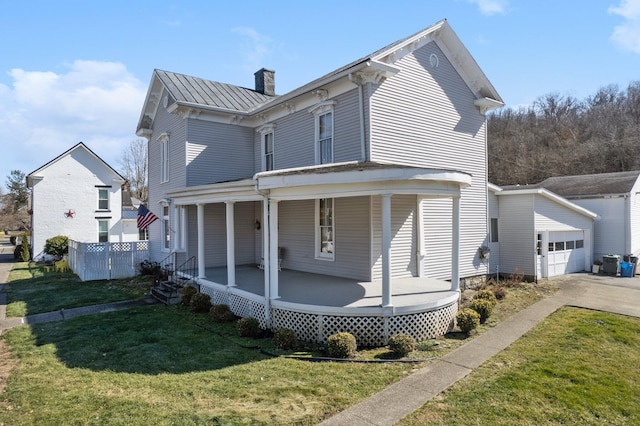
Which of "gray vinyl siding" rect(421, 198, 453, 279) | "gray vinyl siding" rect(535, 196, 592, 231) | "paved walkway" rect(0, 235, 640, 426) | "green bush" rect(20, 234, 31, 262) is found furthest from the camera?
"green bush" rect(20, 234, 31, 262)

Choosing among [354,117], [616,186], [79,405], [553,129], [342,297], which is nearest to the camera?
[79,405]

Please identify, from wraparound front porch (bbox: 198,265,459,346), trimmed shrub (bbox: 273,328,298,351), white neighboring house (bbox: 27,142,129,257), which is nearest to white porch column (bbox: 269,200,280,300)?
wraparound front porch (bbox: 198,265,459,346)

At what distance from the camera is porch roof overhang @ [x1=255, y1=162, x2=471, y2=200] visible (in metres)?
7.98

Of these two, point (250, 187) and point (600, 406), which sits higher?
point (250, 187)

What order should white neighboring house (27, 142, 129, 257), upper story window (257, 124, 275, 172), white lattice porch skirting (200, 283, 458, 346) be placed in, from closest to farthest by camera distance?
white lattice porch skirting (200, 283, 458, 346) < upper story window (257, 124, 275, 172) < white neighboring house (27, 142, 129, 257)

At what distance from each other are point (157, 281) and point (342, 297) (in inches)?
357

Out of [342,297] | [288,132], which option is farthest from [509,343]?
[288,132]

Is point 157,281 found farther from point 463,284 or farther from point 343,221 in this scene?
point 463,284

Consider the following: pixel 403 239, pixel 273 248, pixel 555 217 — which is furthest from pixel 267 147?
pixel 555 217

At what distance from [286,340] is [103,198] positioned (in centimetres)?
2524

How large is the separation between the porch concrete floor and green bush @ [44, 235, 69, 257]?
18.1 metres

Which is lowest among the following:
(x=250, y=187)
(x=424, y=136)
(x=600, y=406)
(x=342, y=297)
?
(x=600, y=406)

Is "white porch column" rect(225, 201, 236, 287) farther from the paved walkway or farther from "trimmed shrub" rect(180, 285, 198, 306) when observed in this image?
the paved walkway

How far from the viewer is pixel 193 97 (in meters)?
15.5
